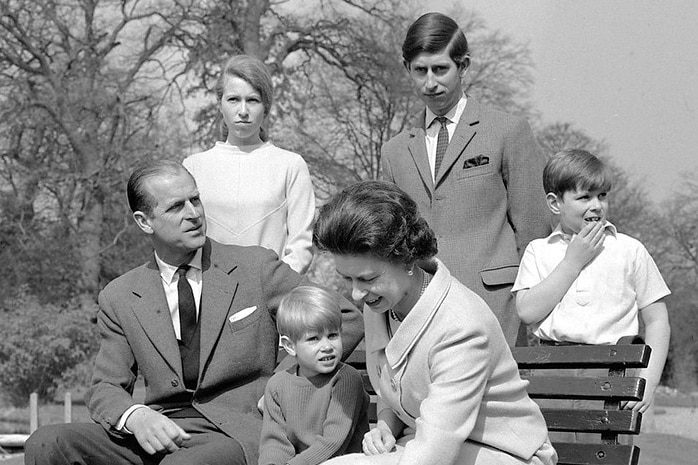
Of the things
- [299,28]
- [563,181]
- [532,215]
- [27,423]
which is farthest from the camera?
[299,28]

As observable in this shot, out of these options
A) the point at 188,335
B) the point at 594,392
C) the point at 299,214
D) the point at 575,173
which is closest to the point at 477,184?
the point at 575,173

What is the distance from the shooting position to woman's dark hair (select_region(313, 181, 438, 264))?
2732mm

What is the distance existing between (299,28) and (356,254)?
15.4m

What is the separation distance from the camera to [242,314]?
3707 mm

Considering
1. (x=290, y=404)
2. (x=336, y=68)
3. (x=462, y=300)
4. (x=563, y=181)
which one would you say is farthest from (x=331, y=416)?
(x=336, y=68)

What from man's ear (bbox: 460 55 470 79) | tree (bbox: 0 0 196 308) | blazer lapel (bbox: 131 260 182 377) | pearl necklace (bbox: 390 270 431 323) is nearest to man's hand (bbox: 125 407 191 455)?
blazer lapel (bbox: 131 260 182 377)

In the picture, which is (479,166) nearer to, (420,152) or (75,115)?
(420,152)

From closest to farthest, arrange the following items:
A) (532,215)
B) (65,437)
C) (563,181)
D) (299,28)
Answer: (65,437)
(563,181)
(532,215)
(299,28)

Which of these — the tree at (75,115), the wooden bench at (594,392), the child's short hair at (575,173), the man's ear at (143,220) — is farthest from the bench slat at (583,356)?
the tree at (75,115)

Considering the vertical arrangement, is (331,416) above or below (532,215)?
below

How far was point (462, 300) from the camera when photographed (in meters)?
2.80

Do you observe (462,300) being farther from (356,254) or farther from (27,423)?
(27,423)

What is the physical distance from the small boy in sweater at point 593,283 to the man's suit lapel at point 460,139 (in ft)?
1.46

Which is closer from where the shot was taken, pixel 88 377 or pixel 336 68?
pixel 88 377
